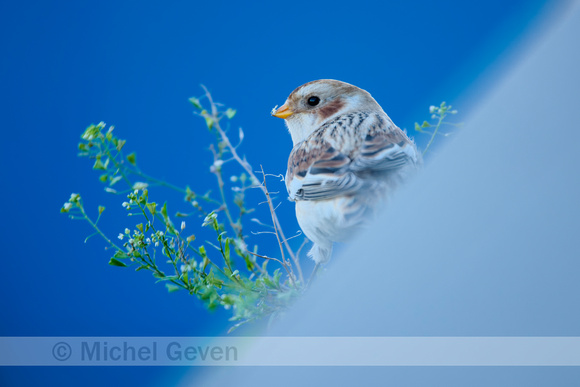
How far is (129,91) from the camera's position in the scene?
3.64 feet

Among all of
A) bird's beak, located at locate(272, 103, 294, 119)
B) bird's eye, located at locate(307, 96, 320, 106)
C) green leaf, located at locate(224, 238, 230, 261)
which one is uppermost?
bird's eye, located at locate(307, 96, 320, 106)

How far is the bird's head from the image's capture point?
2.92ft

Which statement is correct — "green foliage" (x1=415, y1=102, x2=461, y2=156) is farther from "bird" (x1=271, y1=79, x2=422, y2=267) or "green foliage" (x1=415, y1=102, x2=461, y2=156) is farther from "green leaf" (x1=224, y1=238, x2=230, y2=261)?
"green leaf" (x1=224, y1=238, x2=230, y2=261)

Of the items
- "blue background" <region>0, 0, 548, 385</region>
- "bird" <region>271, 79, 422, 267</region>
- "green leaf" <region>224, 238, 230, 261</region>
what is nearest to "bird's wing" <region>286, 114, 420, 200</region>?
"bird" <region>271, 79, 422, 267</region>

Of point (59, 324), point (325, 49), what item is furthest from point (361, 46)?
point (59, 324)

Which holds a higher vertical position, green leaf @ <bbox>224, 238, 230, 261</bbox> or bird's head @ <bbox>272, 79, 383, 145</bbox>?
bird's head @ <bbox>272, 79, 383, 145</bbox>

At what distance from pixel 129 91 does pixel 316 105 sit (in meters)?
0.46

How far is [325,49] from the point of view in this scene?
1085mm

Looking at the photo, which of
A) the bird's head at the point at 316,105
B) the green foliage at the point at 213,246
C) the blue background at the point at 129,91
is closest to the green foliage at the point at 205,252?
the green foliage at the point at 213,246

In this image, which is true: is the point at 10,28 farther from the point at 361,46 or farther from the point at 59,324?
the point at 361,46

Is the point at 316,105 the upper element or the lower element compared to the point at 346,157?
upper

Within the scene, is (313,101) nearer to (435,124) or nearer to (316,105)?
(316,105)

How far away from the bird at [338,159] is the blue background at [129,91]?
19cm

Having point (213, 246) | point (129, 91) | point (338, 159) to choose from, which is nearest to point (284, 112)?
point (338, 159)
